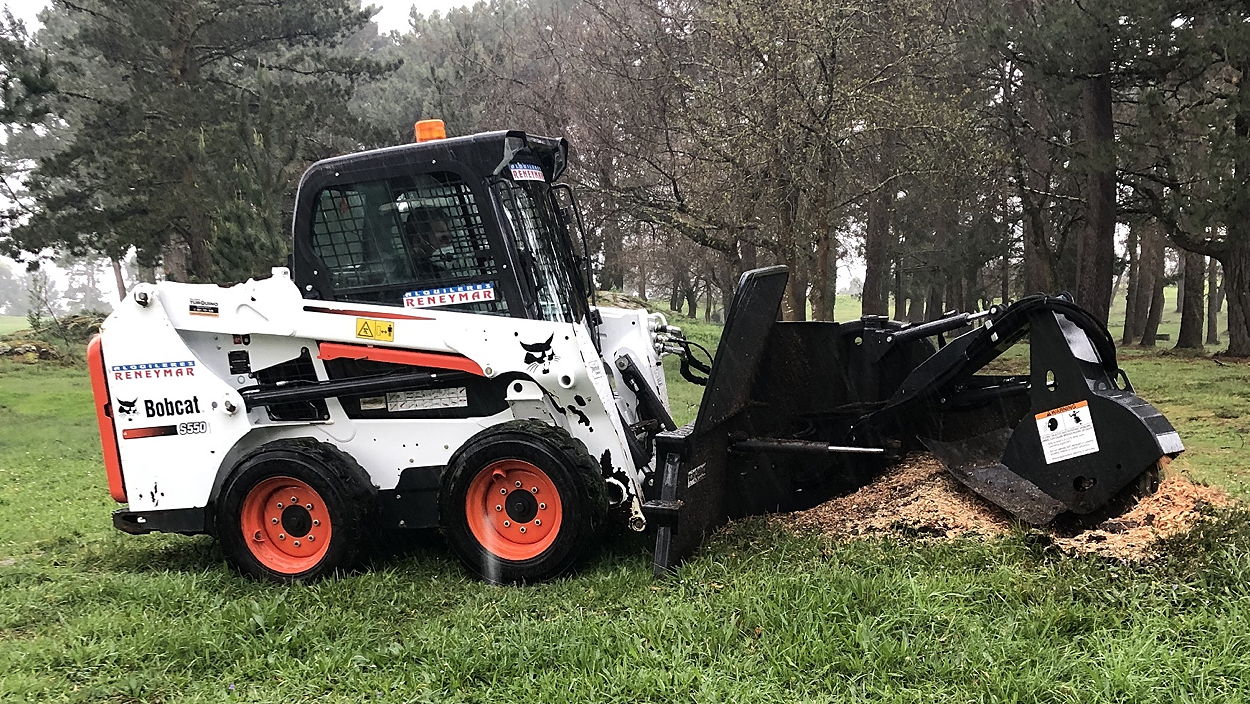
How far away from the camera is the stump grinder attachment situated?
3809 mm

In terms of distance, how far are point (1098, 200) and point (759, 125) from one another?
753 cm

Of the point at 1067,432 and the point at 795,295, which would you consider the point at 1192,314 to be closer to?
the point at 795,295

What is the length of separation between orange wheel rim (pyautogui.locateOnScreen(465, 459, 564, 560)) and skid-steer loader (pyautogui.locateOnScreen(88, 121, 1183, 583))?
0.03 feet

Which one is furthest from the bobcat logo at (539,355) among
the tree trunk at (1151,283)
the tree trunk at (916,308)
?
the tree trunk at (916,308)

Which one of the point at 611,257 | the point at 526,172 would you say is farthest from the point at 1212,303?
the point at 526,172

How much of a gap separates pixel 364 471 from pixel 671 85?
35.2ft

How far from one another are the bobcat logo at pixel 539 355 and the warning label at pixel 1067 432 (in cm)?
230

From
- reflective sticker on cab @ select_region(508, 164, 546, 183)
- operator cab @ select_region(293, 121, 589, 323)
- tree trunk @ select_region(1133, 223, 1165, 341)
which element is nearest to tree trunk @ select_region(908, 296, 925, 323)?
tree trunk @ select_region(1133, 223, 1165, 341)

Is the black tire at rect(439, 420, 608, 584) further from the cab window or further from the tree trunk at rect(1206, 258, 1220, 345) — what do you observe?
the tree trunk at rect(1206, 258, 1220, 345)

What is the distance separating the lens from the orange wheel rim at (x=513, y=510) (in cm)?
438

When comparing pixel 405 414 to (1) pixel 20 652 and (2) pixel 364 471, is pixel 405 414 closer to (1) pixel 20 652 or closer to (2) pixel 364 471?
(2) pixel 364 471

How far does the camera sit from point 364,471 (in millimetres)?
4598

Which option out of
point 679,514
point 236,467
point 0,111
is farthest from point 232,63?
point 679,514

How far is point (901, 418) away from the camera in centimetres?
482
